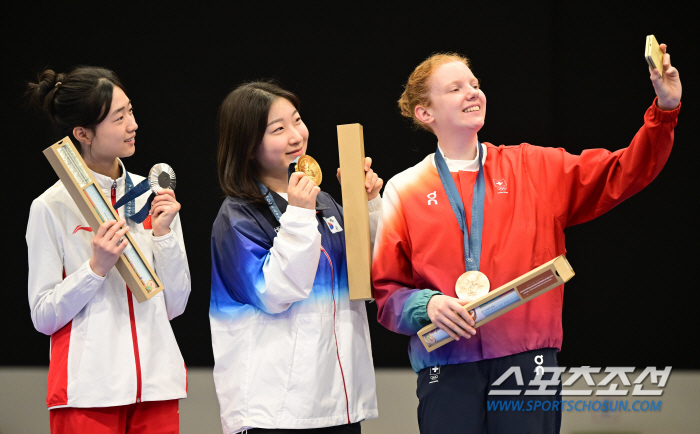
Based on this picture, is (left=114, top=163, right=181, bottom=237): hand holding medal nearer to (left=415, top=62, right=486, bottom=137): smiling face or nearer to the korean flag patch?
the korean flag patch

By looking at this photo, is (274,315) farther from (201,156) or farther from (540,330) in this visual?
(201,156)

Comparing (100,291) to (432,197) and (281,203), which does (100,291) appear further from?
(432,197)

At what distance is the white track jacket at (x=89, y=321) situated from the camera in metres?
1.88

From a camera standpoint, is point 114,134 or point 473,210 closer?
point 473,210

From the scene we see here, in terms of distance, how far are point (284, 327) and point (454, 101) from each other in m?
0.85

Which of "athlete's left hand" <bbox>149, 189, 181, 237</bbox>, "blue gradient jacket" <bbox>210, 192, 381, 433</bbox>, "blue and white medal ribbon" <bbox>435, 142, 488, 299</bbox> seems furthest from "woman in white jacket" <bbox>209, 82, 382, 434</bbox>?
"blue and white medal ribbon" <bbox>435, 142, 488, 299</bbox>

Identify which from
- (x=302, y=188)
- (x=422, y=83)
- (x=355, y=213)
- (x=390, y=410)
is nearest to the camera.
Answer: (x=302, y=188)

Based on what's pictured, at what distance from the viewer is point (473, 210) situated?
6.35ft

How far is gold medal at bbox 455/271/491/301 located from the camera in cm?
180

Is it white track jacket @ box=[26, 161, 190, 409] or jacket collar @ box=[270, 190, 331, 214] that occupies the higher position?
jacket collar @ box=[270, 190, 331, 214]

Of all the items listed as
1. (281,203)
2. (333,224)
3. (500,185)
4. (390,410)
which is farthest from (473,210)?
(390,410)

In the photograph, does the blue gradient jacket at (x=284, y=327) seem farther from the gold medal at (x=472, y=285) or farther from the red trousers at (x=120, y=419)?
the gold medal at (x=472, y=285)

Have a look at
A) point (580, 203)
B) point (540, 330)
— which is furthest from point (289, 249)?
point (580, 203)

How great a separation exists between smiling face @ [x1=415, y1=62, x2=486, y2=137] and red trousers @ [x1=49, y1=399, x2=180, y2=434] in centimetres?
119
